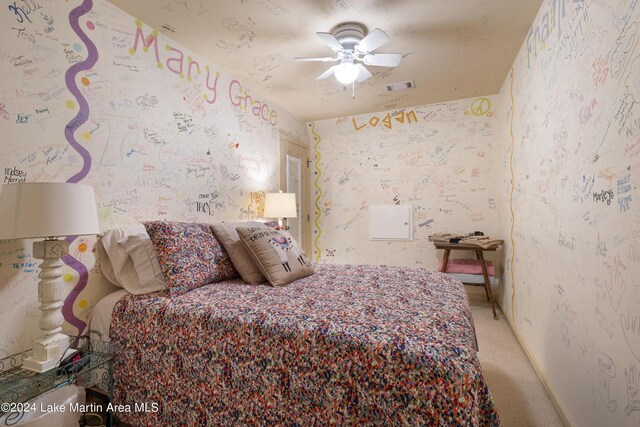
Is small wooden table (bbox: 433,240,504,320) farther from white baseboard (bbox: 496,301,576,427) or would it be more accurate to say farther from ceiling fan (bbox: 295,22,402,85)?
ceiling fan (bbox: 295,22,402,85)

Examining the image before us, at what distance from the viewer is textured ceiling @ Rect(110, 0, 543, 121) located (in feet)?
6.66

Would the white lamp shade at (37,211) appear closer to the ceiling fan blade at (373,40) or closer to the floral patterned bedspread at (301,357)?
the floral patterned bedspread at (301,357)

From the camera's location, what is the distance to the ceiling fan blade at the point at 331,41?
2.05m

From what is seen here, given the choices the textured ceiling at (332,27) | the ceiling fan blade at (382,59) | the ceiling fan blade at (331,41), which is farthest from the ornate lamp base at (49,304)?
the ceiling fan blade at (382,59)

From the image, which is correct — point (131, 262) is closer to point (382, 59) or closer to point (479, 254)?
point (382, 59)

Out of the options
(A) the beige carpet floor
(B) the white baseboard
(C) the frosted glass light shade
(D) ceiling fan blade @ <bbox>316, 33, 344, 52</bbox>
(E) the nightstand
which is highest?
(D) ceiling fan blade @ <bbox>316, 33, 344, 52</bbox>

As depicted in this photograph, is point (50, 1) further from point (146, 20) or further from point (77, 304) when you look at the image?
point (77, 304)

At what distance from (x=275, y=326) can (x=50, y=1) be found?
6.78ft

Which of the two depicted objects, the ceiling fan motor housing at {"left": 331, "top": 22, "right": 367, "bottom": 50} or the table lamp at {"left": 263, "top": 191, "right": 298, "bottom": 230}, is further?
the table lamp at {"left": 263, "top": 191, "right": 298, "bottom": 230}
